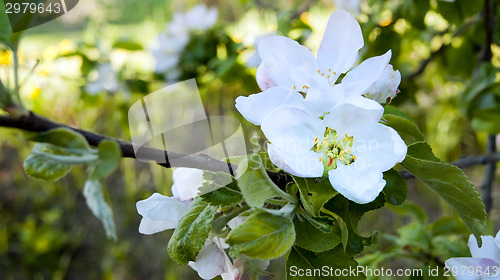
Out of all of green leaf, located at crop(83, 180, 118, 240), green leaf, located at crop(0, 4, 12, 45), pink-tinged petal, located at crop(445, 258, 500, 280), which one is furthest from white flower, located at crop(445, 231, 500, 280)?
green leaf, located at crop(0, 4, 12, 45)

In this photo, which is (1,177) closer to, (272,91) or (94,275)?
(94,275)

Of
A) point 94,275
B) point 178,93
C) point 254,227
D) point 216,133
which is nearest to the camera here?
point 254,227

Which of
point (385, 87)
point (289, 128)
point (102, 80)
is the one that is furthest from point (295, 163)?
point (102, 80)

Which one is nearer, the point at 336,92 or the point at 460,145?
the point at 336,92

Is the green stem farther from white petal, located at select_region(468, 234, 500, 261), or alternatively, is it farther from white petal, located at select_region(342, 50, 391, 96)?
white petal, located at select_region(468, 234, 500, 261)

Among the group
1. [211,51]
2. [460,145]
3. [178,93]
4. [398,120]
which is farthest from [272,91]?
[460,145]

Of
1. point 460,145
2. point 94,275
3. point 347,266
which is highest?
point 347,266

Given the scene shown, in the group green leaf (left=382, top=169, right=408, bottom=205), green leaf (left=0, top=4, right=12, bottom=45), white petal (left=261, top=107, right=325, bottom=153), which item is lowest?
green leaf (left=382, top=169, right=408, bottom=205)
